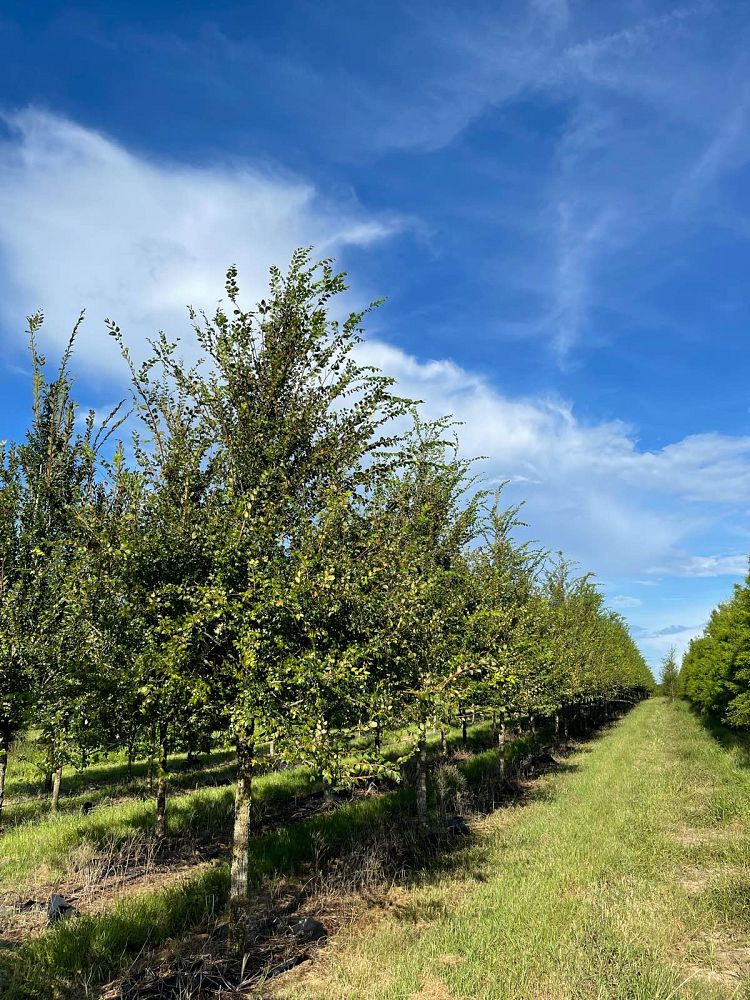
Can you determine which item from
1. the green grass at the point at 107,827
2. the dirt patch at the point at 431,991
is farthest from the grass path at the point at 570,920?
the green grass at the point at 107,827

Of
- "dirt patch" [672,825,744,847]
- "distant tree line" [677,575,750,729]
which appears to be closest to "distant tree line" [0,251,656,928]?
"dirt patch" [672,825,744,847]

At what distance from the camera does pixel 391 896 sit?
34.1 ft

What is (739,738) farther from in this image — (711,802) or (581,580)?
(711,802)

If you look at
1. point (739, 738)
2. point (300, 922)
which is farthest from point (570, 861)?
point (739, 738)

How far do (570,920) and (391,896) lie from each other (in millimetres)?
3126

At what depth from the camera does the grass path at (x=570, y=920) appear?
23.2ft

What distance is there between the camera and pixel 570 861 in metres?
11.9

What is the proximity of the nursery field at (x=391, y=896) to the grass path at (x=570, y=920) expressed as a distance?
40 millimetres

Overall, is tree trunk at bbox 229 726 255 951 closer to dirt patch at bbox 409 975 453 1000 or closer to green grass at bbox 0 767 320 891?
green grass at bbox 0 767 320 891

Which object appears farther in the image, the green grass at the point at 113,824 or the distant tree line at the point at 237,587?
the green grass at the point at 113,824

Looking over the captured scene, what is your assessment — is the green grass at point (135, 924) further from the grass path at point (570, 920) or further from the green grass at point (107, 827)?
the grass path at point (570, 920)

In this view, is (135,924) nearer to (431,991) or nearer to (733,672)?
(431,991)

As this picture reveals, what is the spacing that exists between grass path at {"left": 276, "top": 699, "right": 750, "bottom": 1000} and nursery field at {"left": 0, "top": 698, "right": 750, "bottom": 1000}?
0.13 feet

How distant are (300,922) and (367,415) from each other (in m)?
7.92
